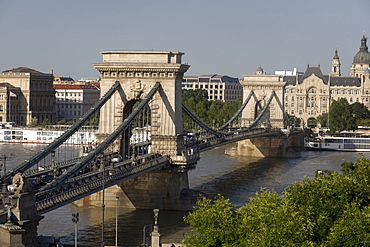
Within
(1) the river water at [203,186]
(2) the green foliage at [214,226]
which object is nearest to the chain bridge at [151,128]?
(1) the river water at [203,186]

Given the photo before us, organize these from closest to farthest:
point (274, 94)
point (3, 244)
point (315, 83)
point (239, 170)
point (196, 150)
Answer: point (3, 244)
point (196, 150)
point (239, 170)
point (274, 94)
point (315, 83)

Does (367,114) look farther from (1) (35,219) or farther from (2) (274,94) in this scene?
(1) (35,219)

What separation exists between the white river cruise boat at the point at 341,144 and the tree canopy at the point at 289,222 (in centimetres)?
7097

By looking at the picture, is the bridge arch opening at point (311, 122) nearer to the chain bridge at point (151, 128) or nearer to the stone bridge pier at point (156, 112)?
the chain bridge at point (151, 128)

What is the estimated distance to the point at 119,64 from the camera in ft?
169

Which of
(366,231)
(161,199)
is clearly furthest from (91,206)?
(366,231)

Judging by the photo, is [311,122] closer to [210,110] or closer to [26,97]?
[210,110]

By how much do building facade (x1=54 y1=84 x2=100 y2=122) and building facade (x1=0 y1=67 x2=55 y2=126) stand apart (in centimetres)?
919

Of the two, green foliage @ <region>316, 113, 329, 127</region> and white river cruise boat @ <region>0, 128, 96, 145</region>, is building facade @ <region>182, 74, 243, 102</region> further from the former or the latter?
white river cruise boat @ <region>0, 128, 96, 145</region>

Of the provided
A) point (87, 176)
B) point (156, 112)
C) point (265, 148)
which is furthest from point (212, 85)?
point (87, 176)

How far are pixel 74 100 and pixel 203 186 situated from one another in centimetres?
9855

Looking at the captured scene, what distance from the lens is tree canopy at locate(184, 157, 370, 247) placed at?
1159 inches

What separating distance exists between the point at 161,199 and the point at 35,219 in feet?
60.0

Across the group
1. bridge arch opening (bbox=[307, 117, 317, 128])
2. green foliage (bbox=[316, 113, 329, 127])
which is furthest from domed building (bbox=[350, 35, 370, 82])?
green foliage (bbox=[316, 113, 329, 127])
